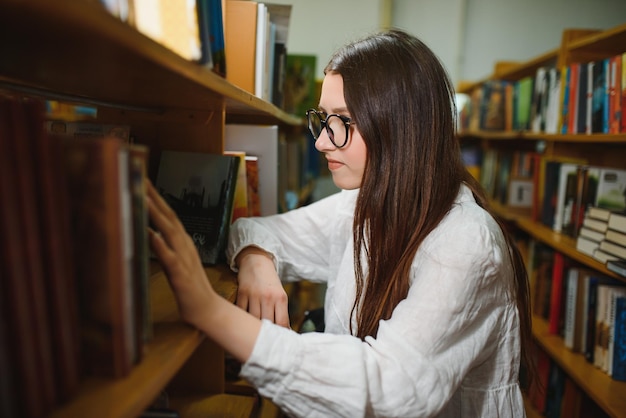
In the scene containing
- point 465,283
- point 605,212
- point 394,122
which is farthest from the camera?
point 605,212

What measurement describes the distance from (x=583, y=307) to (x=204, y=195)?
1547mm

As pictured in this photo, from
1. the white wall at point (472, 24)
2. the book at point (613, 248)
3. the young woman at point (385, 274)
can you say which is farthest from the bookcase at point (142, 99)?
the white wall at point (472, 24)

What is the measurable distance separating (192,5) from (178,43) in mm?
82

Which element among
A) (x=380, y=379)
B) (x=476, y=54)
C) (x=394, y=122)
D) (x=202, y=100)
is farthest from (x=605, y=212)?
(x=476, y=54)

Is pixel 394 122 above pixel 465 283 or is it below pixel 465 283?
above

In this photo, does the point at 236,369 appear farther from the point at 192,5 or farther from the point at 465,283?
the point at 192,5

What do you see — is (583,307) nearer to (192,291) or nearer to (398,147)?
(398,147)

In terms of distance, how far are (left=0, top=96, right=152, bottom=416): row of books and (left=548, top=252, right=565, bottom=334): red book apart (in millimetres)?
1925

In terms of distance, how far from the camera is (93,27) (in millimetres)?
396

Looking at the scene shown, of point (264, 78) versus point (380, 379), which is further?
point (264, 78)

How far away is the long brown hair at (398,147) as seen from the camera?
0.96 meters

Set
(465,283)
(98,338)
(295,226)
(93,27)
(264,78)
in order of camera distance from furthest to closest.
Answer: (264,78) → (295,226) → (465,283) → (98,338) → (93,27)

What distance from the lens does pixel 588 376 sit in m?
1.67

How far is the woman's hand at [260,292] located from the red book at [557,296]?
150cm
